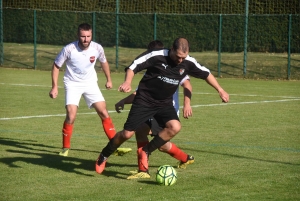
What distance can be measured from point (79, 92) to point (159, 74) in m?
2.61

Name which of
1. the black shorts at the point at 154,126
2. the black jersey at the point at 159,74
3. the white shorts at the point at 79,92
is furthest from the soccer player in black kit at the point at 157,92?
the white shorts at the point at 79,92

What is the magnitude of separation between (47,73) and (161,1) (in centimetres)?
837

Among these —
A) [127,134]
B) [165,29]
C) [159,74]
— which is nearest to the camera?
[159,74]

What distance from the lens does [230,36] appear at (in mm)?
31250

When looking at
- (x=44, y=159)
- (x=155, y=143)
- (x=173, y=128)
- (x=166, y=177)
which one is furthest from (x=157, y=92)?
(x=44, y=159)

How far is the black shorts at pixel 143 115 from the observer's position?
893 cm

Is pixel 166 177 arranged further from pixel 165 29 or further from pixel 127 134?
pixel 165 29

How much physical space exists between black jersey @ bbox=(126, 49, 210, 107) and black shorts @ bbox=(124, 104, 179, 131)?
61mm

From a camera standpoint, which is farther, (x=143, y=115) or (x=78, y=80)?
(x=78, y=80)

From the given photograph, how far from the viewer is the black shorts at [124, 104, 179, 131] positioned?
352 inches

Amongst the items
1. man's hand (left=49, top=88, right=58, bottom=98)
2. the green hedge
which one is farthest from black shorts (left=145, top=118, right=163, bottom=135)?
the green hedge

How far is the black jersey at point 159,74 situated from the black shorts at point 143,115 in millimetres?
61

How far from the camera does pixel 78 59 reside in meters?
11.1

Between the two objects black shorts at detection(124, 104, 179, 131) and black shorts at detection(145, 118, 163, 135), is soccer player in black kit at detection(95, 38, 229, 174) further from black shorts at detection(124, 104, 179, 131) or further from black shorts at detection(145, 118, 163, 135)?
black shorts at detection(145, 118, 163, 135)
